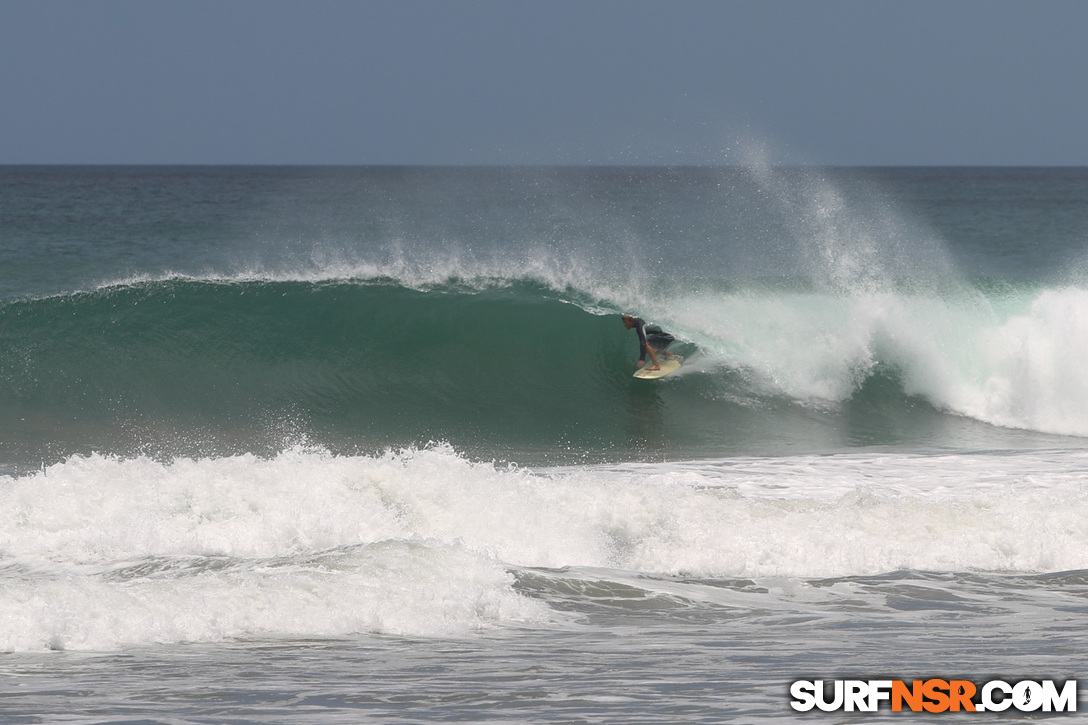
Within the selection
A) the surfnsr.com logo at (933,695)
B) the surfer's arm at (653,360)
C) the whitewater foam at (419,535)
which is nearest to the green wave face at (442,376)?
the surfer's arm at (653,360)

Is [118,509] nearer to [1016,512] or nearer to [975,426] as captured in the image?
[1016,512]

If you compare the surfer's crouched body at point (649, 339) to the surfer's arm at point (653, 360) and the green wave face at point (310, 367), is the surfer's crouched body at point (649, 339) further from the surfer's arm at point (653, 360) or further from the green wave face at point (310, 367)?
the green wave face at point (310, 367)

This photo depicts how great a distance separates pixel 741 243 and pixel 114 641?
25729 millimetres

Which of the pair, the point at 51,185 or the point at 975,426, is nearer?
the point at 975,426

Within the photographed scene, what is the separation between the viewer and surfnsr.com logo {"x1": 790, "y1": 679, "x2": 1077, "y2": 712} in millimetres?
4102

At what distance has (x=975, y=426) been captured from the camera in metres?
12.7

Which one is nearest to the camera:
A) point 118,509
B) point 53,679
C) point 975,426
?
point 53,679

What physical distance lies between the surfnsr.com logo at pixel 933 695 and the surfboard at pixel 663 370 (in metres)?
9.13

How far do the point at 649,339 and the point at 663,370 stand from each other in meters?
0.50

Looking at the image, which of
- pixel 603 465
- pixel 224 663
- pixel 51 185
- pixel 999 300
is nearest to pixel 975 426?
pixel 999 300

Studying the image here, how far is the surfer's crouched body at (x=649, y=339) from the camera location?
13555 millimetres

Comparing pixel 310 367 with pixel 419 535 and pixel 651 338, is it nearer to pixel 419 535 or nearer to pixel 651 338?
pixel 651 338

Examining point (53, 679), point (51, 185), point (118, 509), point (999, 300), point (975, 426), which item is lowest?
point (53, 679)

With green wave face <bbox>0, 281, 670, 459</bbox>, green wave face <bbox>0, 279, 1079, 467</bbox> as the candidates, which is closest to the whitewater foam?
green wave face <bbox>0, 279, 1079, 467</bbox>
